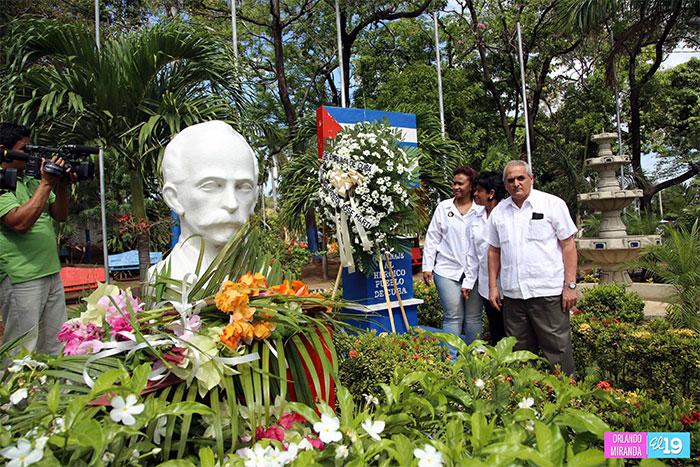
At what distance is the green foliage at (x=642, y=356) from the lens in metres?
3.13

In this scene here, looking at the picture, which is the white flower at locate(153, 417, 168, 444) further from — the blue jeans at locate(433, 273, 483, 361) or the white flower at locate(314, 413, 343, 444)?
the blue jeans at locate(433, 273, 483, 361)

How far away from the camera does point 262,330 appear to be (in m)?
1.23

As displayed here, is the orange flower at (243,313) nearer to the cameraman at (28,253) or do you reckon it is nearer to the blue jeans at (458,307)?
the cameraman at (28,253)

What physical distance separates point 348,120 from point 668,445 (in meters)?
3.83

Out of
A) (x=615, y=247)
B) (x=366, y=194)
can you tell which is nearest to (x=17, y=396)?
(x=366, y=194)

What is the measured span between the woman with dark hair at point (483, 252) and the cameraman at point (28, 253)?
2.95 m

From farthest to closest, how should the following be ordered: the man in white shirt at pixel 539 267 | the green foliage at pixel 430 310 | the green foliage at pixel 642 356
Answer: the green foliage at pixel 430 310 → the green foliage at pixel 642 356 → the man in white shirt at pixel 539 267

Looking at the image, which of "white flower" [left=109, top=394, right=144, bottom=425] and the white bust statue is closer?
"white flower" [left=109, top=394, right=144, bottom=425]

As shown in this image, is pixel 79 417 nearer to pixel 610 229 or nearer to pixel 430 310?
pixel 430 310

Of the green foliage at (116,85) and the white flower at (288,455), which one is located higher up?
the green foliage at (116,85)

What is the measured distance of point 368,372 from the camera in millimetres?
2871

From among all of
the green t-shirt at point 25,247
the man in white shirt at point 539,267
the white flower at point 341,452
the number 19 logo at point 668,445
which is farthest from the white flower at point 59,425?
the man in white shirt at point 539,267

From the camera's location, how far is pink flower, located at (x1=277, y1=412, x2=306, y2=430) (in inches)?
44.9

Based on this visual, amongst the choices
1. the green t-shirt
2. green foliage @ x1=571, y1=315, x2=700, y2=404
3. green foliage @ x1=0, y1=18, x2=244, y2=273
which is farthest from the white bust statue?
green foliage @ x1=571, y1=315, x2=700, y2=404
